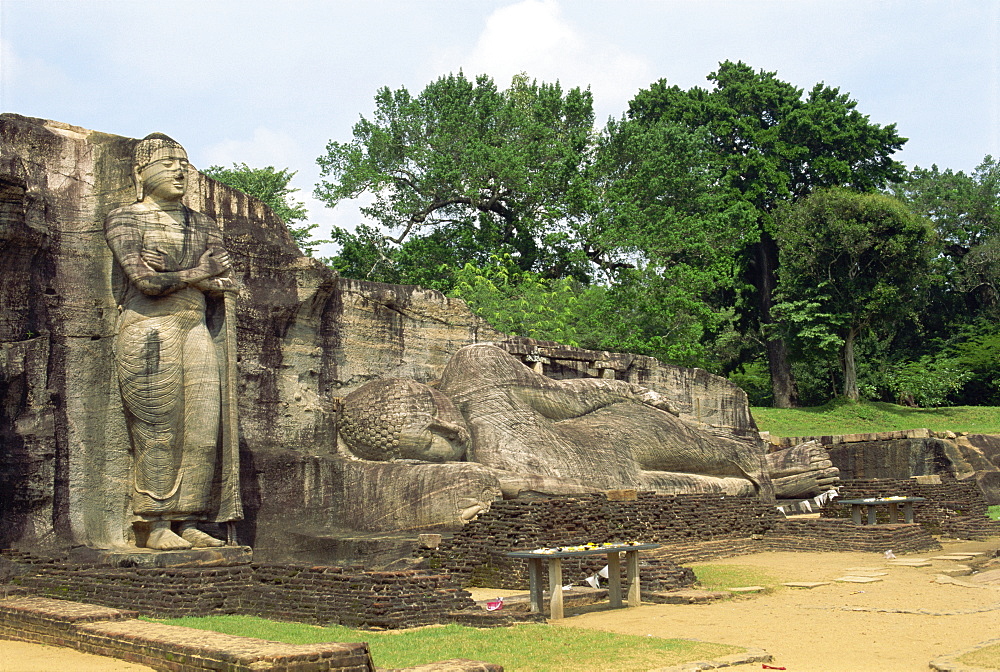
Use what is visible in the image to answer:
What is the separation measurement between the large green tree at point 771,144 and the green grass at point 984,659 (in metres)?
27.3

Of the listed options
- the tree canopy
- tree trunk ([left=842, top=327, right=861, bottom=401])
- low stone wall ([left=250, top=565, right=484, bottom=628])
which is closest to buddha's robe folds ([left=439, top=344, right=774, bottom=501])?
low stone wall ([left=250, top=565, right=484, bottom=628])

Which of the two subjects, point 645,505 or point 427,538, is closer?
point 427,538

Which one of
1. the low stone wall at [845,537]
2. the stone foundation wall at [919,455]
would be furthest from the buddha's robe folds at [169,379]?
the stone foundation wall at [919,455]

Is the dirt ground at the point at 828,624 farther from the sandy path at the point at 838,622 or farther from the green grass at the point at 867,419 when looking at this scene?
the green grass at the point at 867,419

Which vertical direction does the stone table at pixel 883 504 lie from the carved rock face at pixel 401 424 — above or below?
below

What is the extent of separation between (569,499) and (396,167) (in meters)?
21.6

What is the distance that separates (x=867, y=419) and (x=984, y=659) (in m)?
24.0

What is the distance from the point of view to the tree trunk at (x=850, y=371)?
102 feet

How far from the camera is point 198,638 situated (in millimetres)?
5781

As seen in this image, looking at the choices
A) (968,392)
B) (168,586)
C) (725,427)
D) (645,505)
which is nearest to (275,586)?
(168,586)

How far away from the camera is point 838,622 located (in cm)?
823

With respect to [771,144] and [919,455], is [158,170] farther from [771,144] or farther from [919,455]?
[771,144]

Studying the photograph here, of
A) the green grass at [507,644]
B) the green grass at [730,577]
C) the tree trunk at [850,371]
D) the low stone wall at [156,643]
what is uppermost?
the tree trunk at [850,371]

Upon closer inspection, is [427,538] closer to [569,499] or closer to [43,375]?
[569,499]
